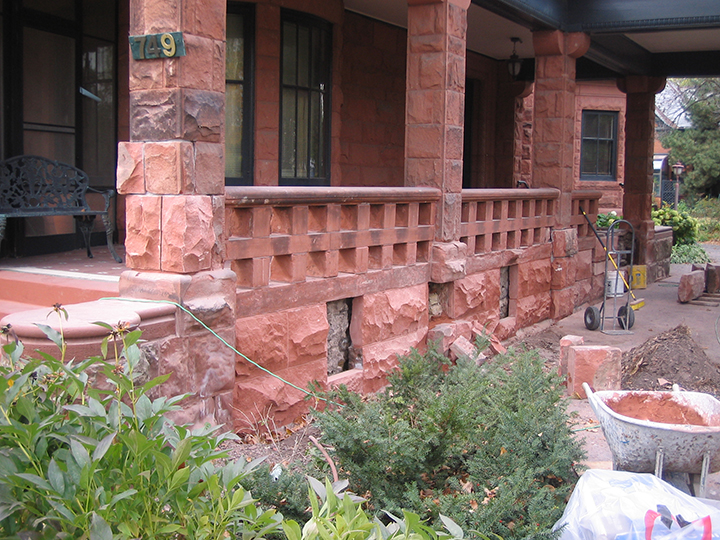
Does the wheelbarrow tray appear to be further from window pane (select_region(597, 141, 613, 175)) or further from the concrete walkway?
window pane (select_region(597, 141, 613, 175))

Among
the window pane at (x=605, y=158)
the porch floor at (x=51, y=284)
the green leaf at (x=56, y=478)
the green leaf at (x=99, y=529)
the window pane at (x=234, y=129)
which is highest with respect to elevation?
the window pane at (x=605, y=158)

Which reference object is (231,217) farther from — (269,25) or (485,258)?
(485,258)

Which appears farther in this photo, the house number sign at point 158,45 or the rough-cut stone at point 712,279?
the rough-cut stone at point 712,279

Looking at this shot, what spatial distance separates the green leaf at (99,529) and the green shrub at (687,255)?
18.2m

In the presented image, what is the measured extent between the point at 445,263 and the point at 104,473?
5.42 metres

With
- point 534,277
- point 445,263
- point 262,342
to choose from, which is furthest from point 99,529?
point 534,277

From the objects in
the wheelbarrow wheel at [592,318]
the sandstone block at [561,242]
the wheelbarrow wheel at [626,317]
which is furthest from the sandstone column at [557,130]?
the wheelbarrow wheel at [626,317]

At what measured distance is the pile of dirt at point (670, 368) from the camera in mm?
6727

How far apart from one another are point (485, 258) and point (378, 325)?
7.35 feet

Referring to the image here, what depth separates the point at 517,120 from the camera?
44.7 feet


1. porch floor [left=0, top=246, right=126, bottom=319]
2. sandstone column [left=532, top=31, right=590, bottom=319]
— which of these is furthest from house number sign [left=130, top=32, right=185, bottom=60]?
sandstone column [left=532, top=31, right=590, bottom=319]

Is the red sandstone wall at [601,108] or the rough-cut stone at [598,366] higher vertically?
the red sandstone wall at [601,108]

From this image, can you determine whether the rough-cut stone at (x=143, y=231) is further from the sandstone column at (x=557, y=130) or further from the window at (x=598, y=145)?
the window at (x=598, y=145)

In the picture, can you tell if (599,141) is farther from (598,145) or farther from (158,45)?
(158,45)
